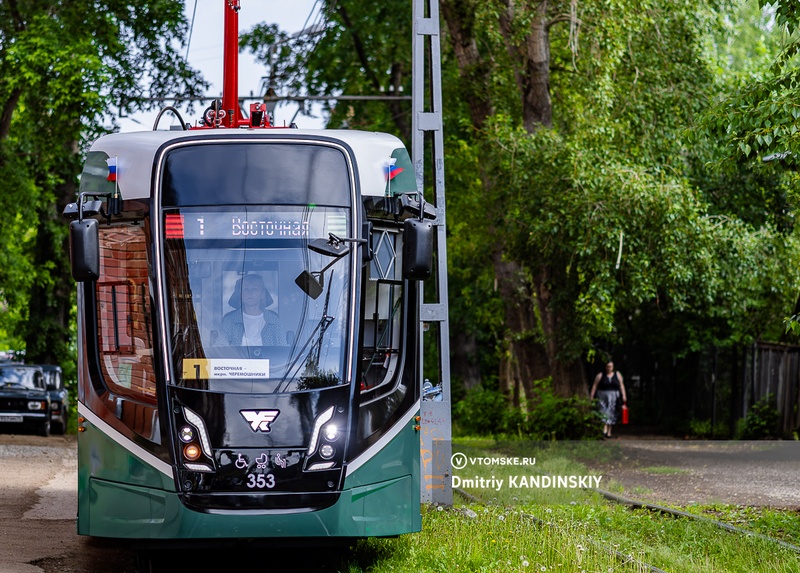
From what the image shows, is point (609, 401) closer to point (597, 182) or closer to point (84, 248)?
point (597, 182)

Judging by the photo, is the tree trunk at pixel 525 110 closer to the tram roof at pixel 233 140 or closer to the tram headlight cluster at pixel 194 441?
the tram roof at pixel 233 140

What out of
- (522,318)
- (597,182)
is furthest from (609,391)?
(597,182)

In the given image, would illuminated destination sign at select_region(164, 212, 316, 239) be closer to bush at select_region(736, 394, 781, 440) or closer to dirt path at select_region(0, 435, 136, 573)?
dirt path at select_region(0, 435, 136, 573)

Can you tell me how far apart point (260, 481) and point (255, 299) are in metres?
1.30

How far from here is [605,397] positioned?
2541 cm

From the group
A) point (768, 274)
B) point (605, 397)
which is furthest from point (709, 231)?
point (605, 397)

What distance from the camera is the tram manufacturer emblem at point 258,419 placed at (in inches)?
344

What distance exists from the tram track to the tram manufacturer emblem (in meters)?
3.01

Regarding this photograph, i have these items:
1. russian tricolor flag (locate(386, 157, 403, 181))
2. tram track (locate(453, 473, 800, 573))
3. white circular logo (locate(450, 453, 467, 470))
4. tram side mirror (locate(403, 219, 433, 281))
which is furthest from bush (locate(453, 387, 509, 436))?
tram side mirror (locate(403, 219, 433, 281))

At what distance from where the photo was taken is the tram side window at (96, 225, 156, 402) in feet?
30.0

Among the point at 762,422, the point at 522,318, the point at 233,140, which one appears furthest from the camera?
the point at 522,318

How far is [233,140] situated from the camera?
9500 millimetres

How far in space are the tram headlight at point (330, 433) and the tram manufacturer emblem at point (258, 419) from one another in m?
0.40

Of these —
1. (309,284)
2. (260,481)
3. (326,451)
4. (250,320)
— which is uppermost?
(309,284)
